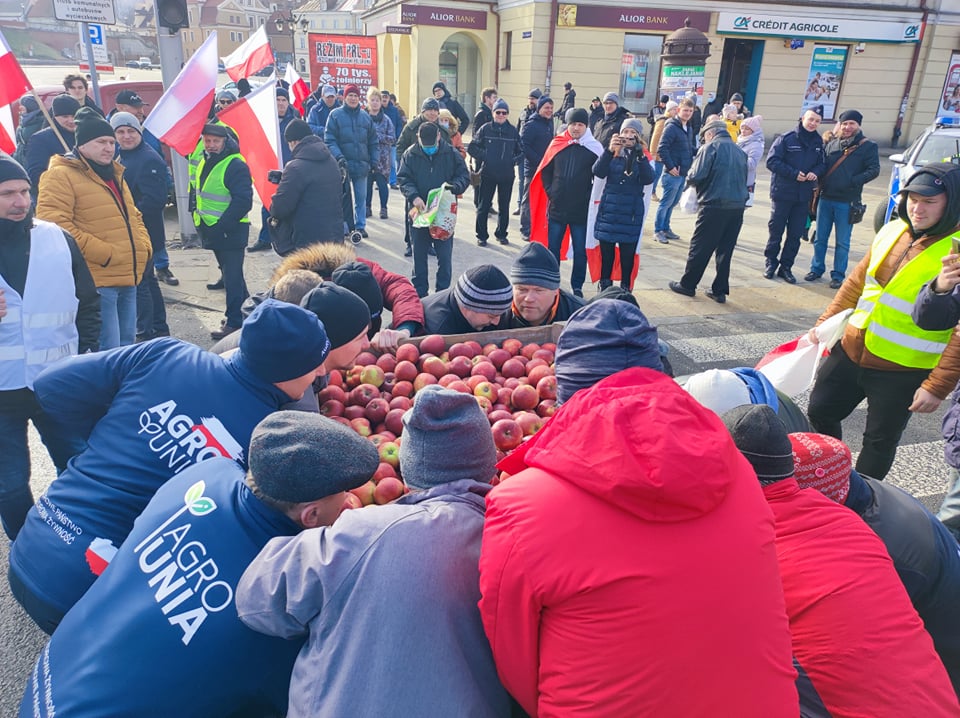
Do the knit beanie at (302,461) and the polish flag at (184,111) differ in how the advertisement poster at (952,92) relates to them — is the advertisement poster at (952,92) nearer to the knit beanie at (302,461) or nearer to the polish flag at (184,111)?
the polish flag at (184,111)

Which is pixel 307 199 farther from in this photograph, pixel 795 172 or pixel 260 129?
pixel 795 172

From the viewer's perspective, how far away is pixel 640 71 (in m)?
24.1

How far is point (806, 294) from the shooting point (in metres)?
8.87

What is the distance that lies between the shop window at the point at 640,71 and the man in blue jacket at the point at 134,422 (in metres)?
24.0

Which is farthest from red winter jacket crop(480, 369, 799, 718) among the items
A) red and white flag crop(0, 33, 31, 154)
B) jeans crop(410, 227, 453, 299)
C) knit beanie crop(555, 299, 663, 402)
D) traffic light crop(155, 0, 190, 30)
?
traffic light crop(155, 0, 190, 30)

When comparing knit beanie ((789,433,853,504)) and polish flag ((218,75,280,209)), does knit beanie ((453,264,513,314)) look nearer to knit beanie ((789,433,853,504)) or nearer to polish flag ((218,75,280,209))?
knit beanie ((789,433,853,504))

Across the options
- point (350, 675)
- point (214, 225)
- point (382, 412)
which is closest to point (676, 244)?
point (214, 225)

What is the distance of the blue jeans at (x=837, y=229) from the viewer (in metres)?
8.88

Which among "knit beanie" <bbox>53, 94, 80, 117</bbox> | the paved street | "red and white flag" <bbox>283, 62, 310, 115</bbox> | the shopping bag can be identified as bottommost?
the paved street

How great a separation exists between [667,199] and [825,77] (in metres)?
18.1

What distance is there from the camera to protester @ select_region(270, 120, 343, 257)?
21.5ft

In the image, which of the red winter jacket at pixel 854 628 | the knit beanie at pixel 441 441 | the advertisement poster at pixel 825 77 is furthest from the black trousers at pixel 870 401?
the advertisement poster at pixel 825 77

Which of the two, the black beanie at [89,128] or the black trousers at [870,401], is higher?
the black beanie at [89,128]

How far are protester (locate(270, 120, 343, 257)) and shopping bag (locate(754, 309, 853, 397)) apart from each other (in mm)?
4486
